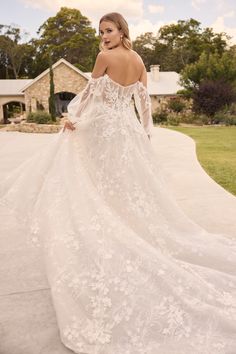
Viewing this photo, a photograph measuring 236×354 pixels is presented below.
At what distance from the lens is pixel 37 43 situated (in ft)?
A: 191

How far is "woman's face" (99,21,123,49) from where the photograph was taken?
3.37 meters

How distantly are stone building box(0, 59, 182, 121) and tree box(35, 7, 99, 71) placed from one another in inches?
713

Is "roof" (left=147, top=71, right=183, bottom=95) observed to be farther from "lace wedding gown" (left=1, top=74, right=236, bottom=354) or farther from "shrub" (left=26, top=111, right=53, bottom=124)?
"lace wedding gown" (left=1, top=74, right=236, bottom=354)

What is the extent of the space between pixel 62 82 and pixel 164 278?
3373 centimetres

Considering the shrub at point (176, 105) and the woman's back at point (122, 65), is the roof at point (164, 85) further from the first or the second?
the woman's back at point (122, 65)

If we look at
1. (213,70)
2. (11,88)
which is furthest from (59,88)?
(213,70)

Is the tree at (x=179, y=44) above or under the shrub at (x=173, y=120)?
above

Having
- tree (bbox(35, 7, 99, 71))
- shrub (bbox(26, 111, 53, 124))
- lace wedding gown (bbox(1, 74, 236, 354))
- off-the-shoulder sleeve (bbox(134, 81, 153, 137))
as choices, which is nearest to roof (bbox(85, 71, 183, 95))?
shrub (bbox(26, 111, 53, 124))

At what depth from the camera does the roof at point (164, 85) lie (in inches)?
1522

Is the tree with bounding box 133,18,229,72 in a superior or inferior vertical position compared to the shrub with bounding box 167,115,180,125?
superior

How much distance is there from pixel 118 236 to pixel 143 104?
4.99 feet

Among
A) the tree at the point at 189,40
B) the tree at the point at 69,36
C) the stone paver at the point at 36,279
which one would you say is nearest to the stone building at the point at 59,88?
the tree at the point at 189,40

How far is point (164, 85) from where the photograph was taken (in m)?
40.0

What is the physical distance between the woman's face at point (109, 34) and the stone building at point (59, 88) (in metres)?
31.9
